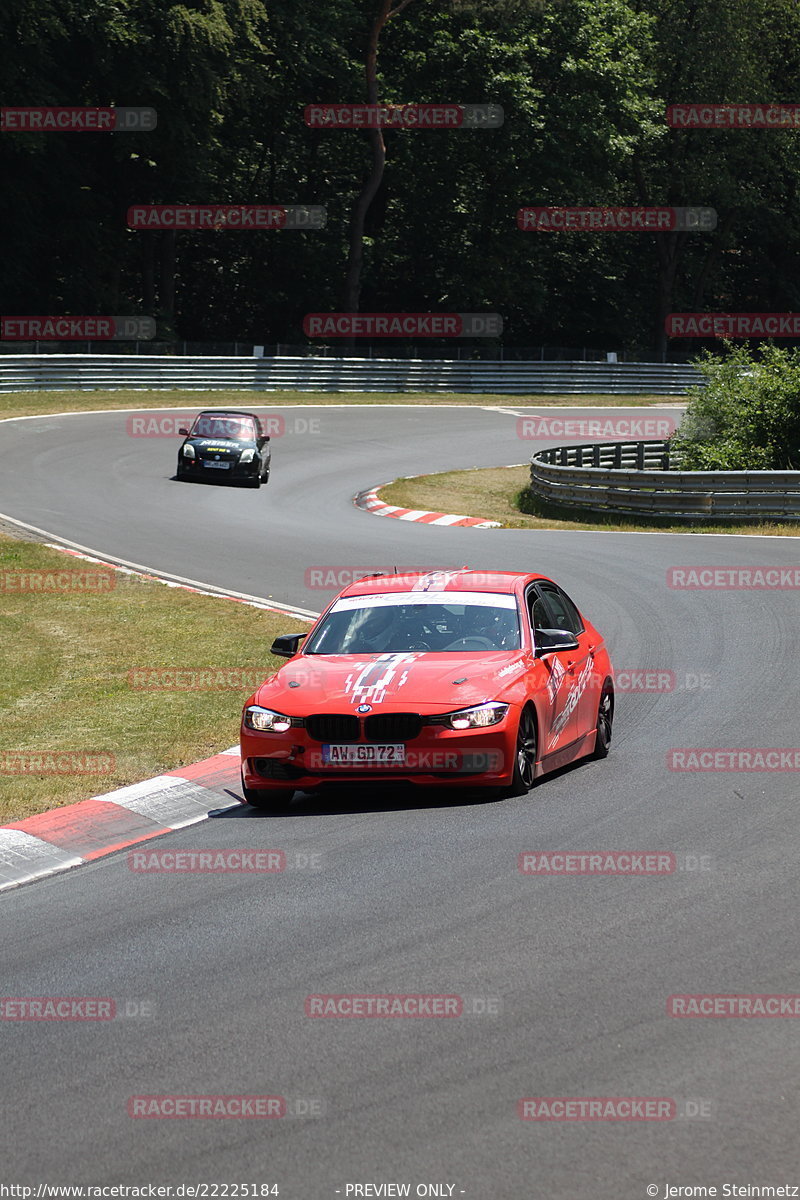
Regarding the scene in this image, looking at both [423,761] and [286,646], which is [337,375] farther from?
[423,761]

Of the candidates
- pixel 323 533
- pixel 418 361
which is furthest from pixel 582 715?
pixel 418 361

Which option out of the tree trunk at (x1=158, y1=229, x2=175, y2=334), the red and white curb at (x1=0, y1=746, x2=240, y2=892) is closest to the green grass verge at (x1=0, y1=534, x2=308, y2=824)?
the red and white curb at (x1=0, y1=746, x2=240, y2=892)

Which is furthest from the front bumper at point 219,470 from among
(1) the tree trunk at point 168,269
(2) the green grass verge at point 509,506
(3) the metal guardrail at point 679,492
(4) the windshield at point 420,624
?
(1) the tree trunk at point 168,269

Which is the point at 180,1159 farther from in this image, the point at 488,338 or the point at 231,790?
the point at 488,338

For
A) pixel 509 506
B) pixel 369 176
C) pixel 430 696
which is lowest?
pixel 509 506

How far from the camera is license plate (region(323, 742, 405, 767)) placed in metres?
9.68

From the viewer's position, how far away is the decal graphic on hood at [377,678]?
32.4ft

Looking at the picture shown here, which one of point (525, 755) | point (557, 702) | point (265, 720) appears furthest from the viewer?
point (557, 702)

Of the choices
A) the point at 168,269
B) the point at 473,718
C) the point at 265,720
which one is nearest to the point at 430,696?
the point at 473,718

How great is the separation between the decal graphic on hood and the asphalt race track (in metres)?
0.73

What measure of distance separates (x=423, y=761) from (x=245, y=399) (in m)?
41.2

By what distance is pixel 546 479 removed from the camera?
105 feet

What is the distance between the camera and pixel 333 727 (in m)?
9.78

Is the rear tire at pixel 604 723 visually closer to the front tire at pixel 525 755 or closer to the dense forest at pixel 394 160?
the front tire at pixel 525 755
